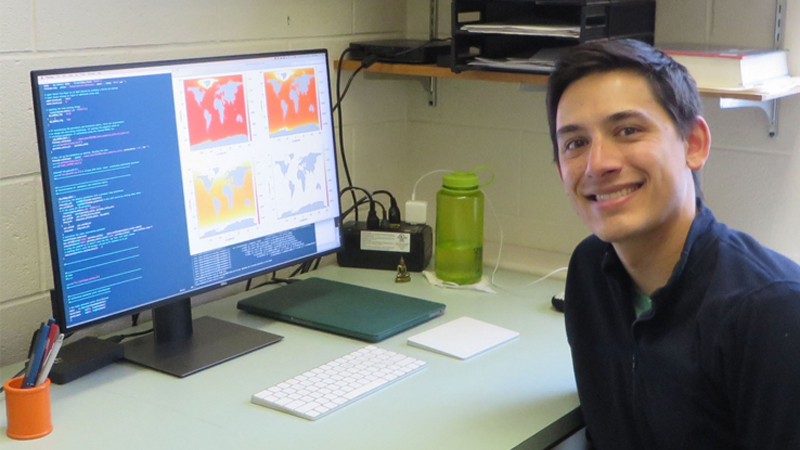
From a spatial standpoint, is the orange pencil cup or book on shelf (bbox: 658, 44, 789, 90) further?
book on shelf (bbox: 658, 44, 789, 90)

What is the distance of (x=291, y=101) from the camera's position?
162 cm

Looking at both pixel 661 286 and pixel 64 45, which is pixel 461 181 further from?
pixel 64 45

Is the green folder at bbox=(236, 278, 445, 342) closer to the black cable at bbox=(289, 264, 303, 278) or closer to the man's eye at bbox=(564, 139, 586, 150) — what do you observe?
the black cable at bbox=(289, 264, 303, 278)

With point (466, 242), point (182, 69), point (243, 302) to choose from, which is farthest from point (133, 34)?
point (466, 242)

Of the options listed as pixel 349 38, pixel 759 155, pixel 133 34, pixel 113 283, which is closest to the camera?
pixel 113 283

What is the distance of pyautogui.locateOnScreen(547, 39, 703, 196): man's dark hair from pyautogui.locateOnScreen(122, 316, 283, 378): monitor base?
0.67 meters

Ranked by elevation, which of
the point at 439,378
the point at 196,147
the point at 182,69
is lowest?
the point at 439,378

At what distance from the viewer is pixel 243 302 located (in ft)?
5.68

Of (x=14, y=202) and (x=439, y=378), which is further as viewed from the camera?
(x=14, y=202)

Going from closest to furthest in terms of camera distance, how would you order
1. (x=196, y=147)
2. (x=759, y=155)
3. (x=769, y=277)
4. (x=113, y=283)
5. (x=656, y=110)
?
(x=769, y=277) < (x=656, y=110) < (x=113, y=283) < (x=196, y=147) < (x=759, y=155)

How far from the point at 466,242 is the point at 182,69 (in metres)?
0.73

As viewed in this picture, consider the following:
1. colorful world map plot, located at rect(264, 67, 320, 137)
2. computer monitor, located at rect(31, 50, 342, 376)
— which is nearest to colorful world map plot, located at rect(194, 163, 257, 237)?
computer monitor, located at rect(31, 50, 342, 376)

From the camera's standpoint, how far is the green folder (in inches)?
63.3

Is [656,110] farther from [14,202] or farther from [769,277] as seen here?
[14,202]
